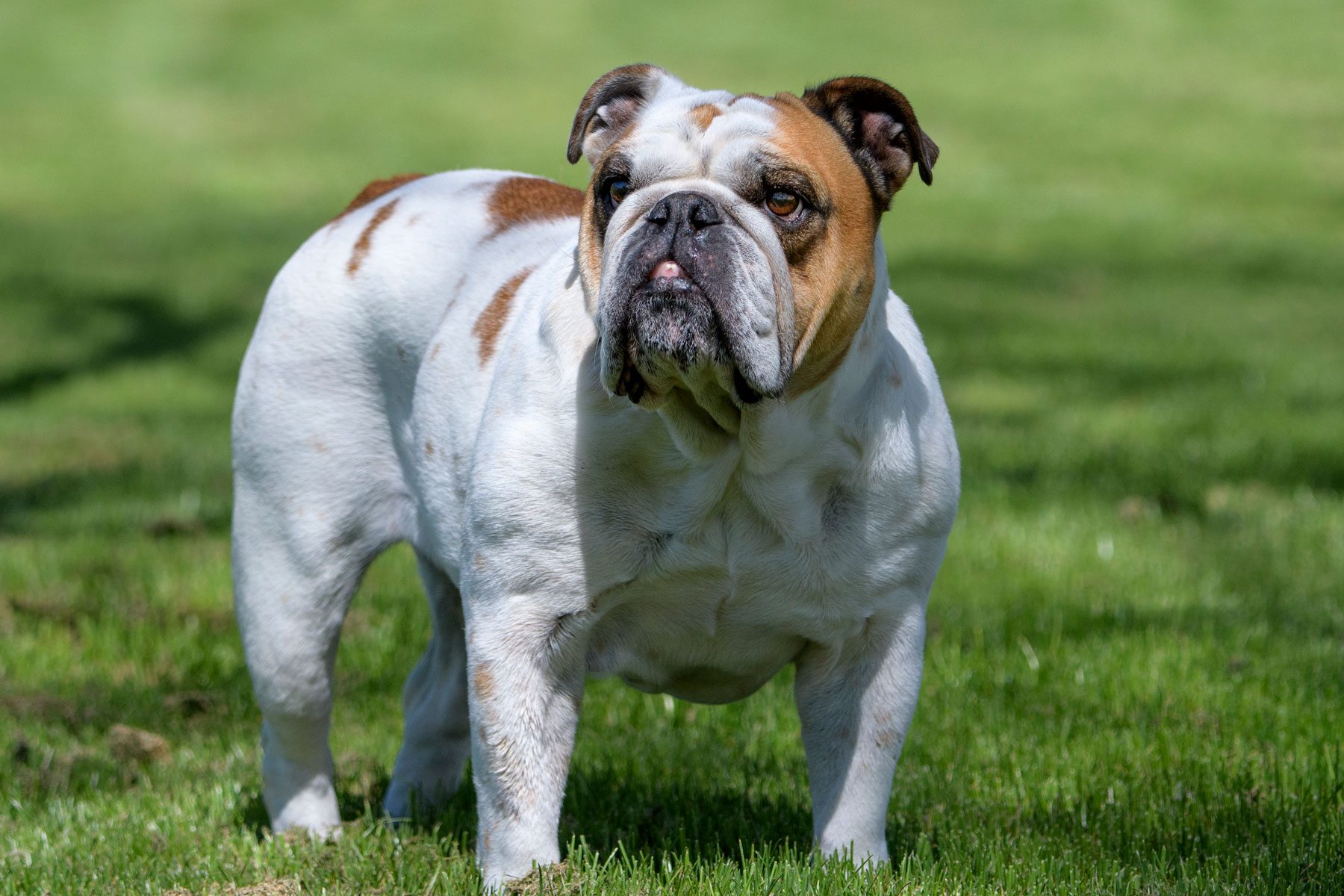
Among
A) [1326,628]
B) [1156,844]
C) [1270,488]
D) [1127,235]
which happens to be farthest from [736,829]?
[1127,235]

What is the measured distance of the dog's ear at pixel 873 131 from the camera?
12.5 ft

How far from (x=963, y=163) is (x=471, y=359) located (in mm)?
18251

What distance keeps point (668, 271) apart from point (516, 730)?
1123 mm

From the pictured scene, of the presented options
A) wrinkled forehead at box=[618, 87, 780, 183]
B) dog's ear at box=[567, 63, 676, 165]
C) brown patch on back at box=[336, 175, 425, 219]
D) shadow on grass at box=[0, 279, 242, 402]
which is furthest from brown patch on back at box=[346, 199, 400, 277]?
shadow on grass at box=[0, 279, 242, 402]

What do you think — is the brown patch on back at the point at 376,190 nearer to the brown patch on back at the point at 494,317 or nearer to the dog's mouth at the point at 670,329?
the brown patch on back at the point at 494,317

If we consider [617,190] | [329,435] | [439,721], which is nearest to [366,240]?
[329,435]

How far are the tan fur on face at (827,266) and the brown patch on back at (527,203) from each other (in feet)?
3.50

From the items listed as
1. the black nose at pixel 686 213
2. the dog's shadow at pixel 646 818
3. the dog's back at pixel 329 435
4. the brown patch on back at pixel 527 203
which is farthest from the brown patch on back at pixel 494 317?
the dog's shadow at pixel 646 818

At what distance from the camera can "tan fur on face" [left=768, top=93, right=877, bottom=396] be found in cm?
344

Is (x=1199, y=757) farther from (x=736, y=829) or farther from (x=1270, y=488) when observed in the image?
(x=1270, y=488)

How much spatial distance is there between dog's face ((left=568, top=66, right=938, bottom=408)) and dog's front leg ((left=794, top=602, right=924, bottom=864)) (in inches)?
27.6

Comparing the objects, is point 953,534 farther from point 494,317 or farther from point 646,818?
point 494,317

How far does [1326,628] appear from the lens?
5.98 m

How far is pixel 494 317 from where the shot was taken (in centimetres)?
411
